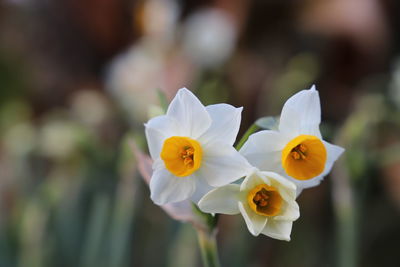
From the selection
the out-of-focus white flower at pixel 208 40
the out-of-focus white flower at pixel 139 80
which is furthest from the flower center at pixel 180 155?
the out-of-focus white flower at pixel 208 40

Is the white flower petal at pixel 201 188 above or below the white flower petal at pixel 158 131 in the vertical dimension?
below

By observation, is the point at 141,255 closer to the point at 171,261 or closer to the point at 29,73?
the point at 171,261

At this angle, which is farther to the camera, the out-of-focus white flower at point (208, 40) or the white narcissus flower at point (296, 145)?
the out-of-focus white flower at point (208, 40)

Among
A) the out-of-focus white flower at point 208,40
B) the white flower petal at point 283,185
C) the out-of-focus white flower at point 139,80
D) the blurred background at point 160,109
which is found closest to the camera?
the white flower petal at point 283,185

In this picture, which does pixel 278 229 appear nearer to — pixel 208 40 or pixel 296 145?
pixel 296 145

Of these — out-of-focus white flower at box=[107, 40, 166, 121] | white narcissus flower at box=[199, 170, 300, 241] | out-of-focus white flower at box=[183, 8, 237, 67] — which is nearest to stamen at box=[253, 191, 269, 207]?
white narcissus flower at box=[199, 170, 300, 241]

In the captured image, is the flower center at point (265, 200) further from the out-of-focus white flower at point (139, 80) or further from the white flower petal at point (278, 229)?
the out-of-focus white flower at point (139, 80)

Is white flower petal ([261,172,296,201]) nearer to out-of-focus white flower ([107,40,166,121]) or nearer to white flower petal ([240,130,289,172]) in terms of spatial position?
white flower petal ([240,130,289,172])
